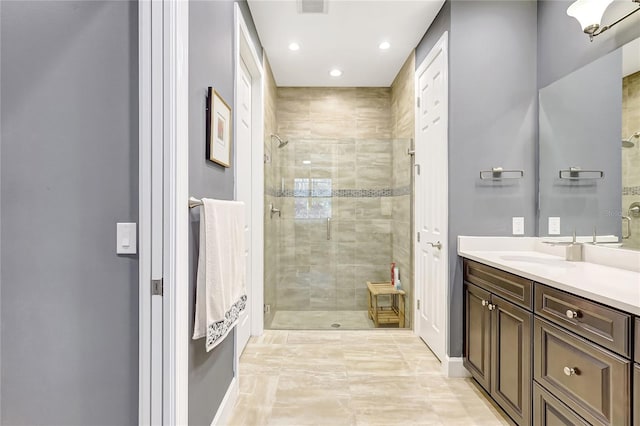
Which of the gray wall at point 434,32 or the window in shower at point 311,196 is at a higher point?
the gray wall at point 434,32

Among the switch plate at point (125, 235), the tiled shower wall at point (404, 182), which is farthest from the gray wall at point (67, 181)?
the tiled shower wall at point (404, 182)

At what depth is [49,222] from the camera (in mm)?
1265

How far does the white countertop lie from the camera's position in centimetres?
127

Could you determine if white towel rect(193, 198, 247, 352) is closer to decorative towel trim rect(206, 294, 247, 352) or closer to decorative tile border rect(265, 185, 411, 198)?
decorative towel trim rect(206, 294, 247, 352)

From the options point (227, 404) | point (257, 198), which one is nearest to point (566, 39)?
point (257, 198)

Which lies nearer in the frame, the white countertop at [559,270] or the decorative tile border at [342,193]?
the white countertop at [559,270]

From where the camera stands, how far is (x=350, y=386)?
2.36 metres

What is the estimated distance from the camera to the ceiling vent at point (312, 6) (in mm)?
2561

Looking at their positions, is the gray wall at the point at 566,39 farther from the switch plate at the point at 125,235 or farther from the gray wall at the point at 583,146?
the switch plate at the point at 125,235

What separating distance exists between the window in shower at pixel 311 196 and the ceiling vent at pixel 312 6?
5.34 ft

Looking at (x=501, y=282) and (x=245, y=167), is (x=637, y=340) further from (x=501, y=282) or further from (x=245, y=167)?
(x=245, y=167)

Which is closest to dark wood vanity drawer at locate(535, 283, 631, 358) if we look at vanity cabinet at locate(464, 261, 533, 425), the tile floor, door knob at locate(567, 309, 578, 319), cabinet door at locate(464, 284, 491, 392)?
door knob at locate(567, 309, 578, 319)

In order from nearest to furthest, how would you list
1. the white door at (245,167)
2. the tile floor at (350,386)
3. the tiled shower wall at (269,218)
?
the tile floor at (350,386) → the white door at (245,167) → the tiled shower wall at (269,218)

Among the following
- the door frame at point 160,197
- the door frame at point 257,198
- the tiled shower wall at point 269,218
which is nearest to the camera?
the door frame at point 160,197
